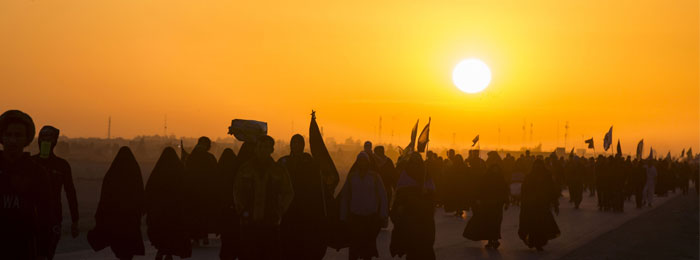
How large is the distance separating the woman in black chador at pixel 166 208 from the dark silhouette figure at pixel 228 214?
705 millimetres

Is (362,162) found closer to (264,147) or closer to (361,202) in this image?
(361,202)

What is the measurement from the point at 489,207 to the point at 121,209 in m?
6.73

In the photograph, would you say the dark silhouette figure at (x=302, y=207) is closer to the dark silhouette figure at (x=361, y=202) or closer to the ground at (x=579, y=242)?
the dark silhouette figure at (x=361, y=202)

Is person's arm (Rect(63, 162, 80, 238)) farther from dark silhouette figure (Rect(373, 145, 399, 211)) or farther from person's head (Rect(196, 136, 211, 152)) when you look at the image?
dark silhouette figure (Rect(373, 145, 399, 211))

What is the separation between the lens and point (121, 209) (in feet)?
39.4

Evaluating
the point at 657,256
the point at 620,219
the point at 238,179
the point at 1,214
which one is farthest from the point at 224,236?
the point at 620,219

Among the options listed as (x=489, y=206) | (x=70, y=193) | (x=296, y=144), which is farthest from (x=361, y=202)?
(x=489, y=206)

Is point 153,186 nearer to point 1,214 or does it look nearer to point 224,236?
point 224,236

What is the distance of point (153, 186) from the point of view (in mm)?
12914

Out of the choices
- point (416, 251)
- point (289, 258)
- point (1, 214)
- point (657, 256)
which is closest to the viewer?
point (1, 214)

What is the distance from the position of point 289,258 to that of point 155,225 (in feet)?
9.42

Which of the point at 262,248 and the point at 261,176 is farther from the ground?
the point at 261,176

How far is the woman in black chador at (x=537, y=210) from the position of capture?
52.9 ft

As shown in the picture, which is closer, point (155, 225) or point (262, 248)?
point (262, 248)
